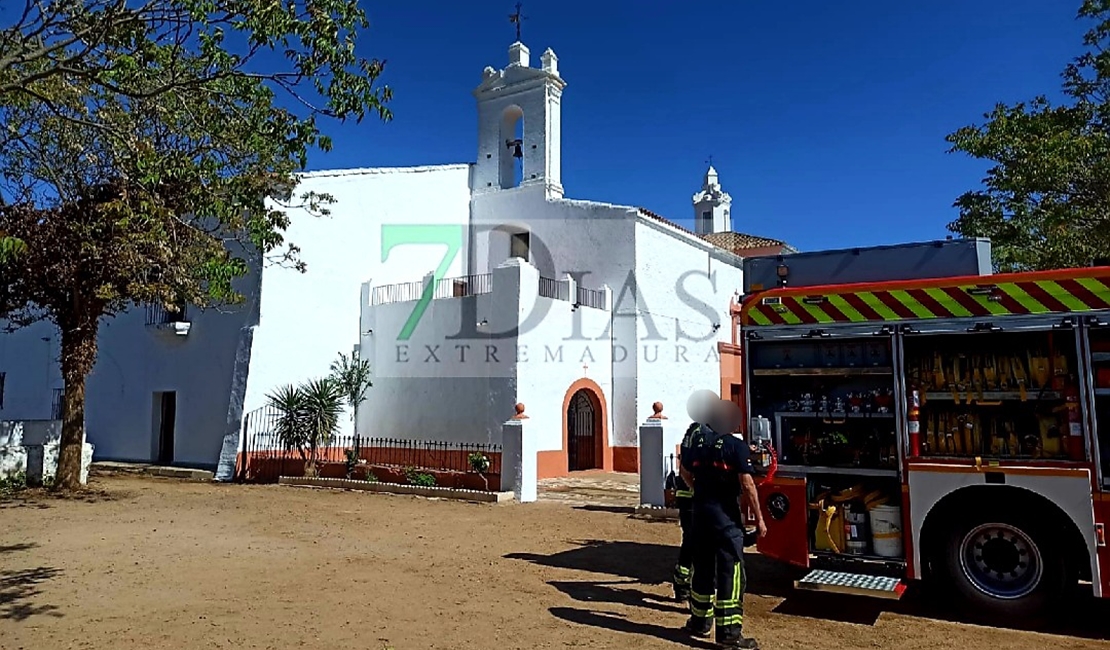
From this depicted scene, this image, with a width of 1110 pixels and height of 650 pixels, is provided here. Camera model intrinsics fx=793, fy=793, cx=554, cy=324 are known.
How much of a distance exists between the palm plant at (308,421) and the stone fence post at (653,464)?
717cm

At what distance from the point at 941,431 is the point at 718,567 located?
7.95ft

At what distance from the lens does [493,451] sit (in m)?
14.2

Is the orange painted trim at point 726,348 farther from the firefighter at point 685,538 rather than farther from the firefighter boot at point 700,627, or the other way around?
the firefighter boot at point 700,627

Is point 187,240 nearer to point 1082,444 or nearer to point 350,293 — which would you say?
point 350,293

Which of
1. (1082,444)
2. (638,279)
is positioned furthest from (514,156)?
(1082,444)

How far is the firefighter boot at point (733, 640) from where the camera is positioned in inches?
212

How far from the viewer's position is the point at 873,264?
716 centimetres

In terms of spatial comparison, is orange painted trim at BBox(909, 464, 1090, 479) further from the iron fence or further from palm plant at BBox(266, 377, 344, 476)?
palm plant at BBox(266, 377, 344, 476)

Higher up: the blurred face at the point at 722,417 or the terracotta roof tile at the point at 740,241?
the terracotta roof tile at the point at 740,241

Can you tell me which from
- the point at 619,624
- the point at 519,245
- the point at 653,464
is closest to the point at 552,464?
the point at 653,464

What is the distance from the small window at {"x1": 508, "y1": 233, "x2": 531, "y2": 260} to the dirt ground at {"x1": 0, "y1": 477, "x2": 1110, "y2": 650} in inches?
430

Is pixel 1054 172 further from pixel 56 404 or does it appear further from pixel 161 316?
pixel 56 404

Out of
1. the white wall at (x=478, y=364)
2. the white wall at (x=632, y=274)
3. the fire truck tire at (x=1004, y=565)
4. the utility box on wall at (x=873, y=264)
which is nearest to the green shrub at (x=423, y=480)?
the white wall at (x=478, y=364)

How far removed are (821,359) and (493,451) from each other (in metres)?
8.17
